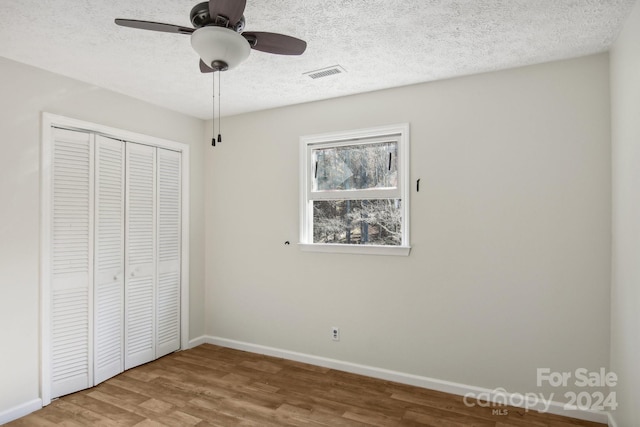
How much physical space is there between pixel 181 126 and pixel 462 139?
287 centimetres

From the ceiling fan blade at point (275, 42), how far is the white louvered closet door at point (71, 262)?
6.76 ft

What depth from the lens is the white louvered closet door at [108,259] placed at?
3.15 meters

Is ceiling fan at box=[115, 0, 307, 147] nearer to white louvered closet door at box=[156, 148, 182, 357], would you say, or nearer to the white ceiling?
the white ceiling

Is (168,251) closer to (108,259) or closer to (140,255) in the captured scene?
(140,255)

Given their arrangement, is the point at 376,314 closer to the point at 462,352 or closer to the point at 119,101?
the point at 462,352

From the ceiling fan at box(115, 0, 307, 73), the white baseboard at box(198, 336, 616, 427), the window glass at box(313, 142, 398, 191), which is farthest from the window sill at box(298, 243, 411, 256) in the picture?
the ceiling fan at box(115, 0, 307, 73)

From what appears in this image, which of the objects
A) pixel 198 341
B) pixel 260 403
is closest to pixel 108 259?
pixel 198 341

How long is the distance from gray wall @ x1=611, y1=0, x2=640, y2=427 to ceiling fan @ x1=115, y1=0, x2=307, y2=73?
6.57ft

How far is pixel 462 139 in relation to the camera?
9.70 ft

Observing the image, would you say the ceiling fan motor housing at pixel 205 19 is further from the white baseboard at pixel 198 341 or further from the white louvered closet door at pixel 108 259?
the white baseboard at pixel 198 341

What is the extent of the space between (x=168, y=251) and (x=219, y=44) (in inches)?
108

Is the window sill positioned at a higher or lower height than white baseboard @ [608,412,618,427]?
higher

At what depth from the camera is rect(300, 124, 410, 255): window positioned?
10.7 ft

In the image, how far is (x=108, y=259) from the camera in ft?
10.6
